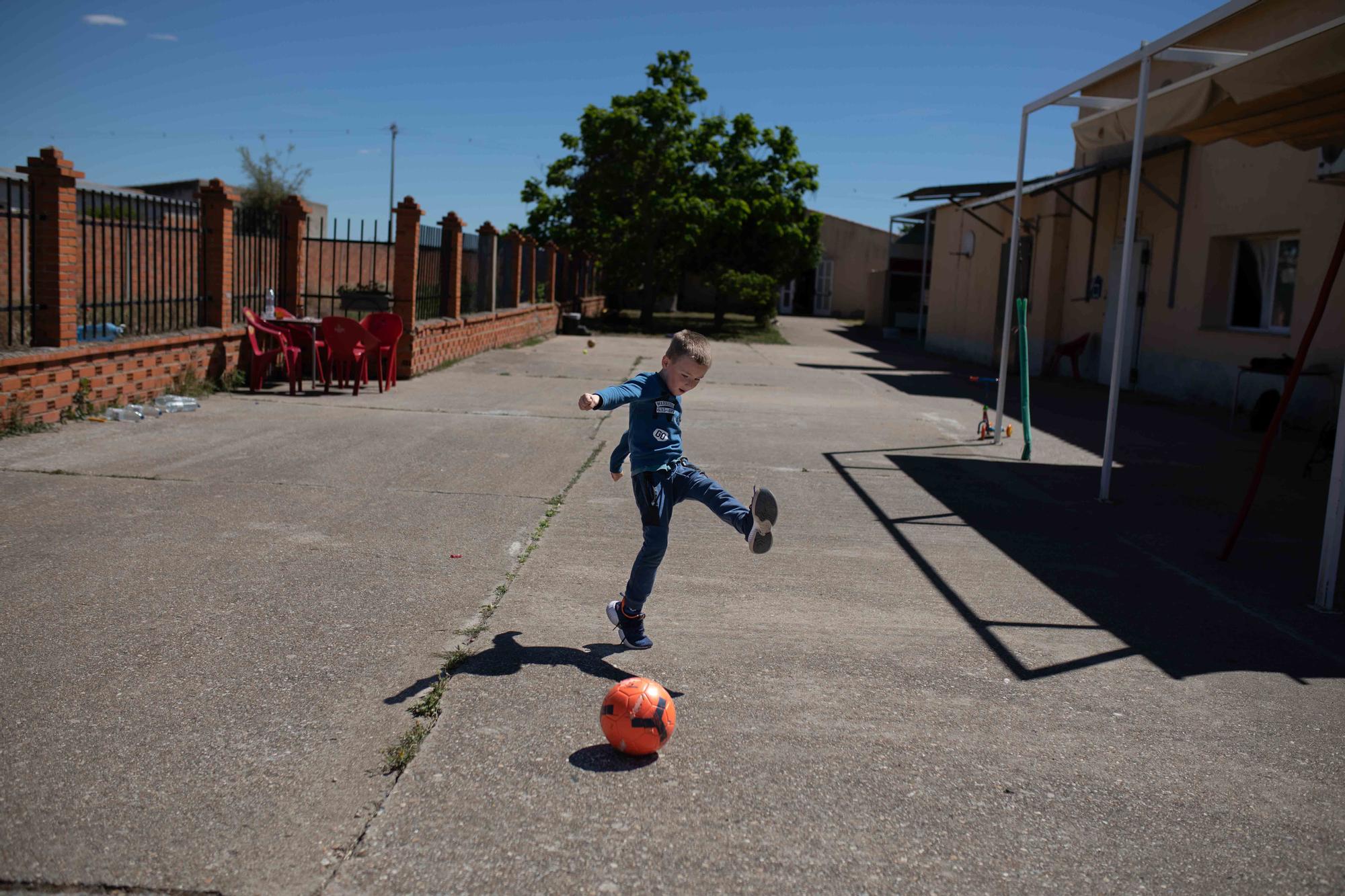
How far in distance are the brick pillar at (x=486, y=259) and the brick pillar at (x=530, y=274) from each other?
4797 mm

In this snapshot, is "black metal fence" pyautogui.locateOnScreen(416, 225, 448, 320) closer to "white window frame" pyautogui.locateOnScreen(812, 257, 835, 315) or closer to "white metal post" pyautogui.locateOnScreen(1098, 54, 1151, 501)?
"white metal post" pyautogui.locateOnScreen(1098, 54, 1151, 501)

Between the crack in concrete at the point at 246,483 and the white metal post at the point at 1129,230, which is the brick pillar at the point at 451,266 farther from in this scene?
the white metal post at the point at 1129,230

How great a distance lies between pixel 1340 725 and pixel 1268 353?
36.1ft

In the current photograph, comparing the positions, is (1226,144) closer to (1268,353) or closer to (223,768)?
(1268,353)

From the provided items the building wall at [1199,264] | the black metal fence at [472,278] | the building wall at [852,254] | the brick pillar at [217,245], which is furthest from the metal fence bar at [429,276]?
the building wall at [852,254]

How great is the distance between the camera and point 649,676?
420cm

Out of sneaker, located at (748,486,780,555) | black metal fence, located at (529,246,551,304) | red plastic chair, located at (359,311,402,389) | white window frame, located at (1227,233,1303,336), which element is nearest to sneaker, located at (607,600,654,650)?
sneaker, located at (748,486,780,555)

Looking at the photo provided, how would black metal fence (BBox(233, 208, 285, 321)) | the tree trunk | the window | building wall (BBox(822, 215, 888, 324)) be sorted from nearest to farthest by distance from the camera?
black metal fence (BBox(233, 208, 285, 321)), the window, the tree trunk, building wall (BBox(822, 215, 888, 324))

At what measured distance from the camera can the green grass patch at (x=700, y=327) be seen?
31.1 metres

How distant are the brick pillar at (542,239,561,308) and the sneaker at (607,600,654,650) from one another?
79.1 feet

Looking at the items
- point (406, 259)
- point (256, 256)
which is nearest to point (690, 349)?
point (256, 256)

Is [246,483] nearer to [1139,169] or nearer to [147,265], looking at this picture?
[147,265]

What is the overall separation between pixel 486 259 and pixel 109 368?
34.1 feet

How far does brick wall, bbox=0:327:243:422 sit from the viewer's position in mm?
8672
